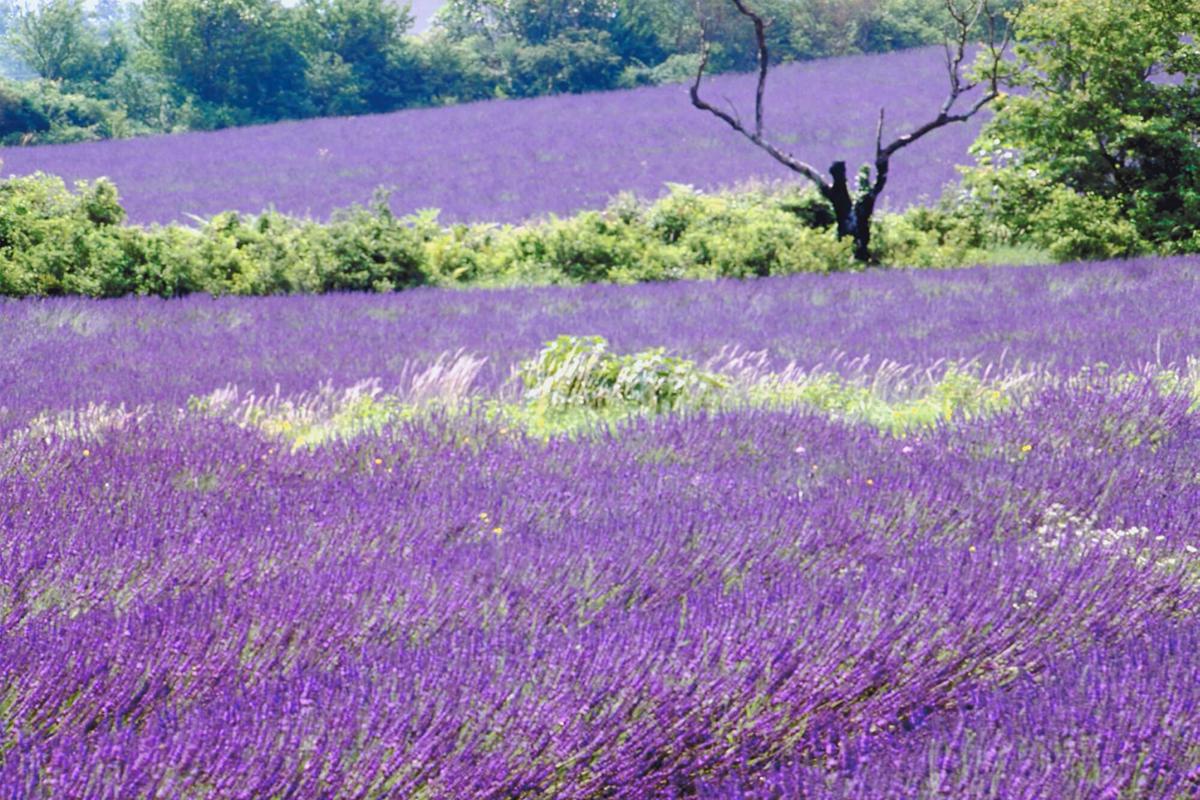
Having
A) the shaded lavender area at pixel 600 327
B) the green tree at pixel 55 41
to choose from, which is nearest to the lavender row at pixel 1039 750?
the shaded lavender area at pixel 600 327

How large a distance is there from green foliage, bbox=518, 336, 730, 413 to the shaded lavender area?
631 mm

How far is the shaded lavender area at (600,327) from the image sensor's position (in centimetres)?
677

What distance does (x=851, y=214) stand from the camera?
1233cm

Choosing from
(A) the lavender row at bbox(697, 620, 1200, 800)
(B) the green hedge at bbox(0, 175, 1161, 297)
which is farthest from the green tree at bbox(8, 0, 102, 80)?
(A) the lavender row at bbox(697, 620, 1200, 800)

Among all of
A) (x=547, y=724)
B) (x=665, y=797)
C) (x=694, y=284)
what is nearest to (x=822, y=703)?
(x=665, y=797)

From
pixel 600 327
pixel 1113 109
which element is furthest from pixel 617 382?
pixel 1113 109

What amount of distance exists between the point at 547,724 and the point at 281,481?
203cm

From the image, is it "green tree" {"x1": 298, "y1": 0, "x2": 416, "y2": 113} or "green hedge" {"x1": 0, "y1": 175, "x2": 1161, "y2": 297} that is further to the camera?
"green tree" {"x1": 298, "y1": 0, "x2": 416, "y2": 113}

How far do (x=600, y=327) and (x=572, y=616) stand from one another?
5922mm

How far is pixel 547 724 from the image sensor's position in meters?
1.95

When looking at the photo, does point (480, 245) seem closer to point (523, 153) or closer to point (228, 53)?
point (523, 153)

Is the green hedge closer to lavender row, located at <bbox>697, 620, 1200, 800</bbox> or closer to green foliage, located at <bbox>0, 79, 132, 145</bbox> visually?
lavender row, located at <bbox>697, 620, 1200, 800</bbox>

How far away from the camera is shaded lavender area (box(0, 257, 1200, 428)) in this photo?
22.2 ft

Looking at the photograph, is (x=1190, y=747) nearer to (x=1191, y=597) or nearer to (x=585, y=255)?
(x=1191, y=597)
